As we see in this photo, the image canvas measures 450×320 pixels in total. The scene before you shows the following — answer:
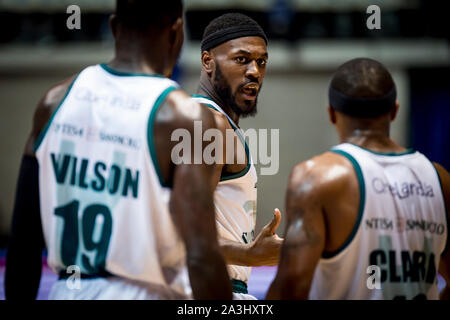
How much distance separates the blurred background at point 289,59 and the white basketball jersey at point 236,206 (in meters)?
8.43

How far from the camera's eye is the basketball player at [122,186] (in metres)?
2.25

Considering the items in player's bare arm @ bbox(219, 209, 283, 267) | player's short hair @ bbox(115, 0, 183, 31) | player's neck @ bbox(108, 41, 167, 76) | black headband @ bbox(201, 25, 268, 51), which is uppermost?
black headband @ bbox(201, 25, 268, 51)

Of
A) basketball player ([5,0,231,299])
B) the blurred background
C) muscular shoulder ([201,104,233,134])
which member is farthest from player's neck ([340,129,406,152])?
the blurred background

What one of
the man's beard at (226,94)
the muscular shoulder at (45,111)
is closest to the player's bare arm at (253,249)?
the man's beard at (226,94)

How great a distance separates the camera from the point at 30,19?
1229 centimetres

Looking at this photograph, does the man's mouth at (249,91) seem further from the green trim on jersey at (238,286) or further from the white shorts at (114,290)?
→ the white shorts at (114,290)

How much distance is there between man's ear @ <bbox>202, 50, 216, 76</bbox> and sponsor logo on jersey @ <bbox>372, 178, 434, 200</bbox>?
1.67 m

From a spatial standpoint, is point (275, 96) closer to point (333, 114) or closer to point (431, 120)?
point (431, 120)

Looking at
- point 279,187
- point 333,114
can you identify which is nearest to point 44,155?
point 333,114

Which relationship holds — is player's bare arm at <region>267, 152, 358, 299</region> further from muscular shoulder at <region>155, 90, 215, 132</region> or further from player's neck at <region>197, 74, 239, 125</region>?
player's neck at <region>197, 74, 239, 125</region>

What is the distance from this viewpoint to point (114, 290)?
2365 millimetres

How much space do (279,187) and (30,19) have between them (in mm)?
5836

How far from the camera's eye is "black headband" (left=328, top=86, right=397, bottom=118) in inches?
103

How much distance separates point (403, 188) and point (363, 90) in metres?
0.44
